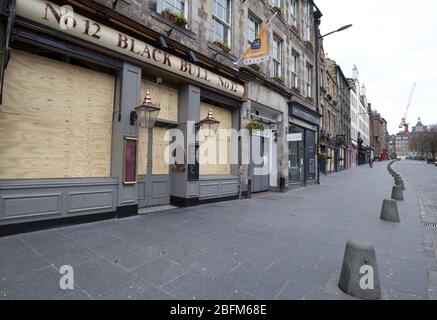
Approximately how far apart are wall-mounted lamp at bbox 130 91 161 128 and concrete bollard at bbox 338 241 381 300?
5147 mm

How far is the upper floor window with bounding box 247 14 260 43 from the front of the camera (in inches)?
424

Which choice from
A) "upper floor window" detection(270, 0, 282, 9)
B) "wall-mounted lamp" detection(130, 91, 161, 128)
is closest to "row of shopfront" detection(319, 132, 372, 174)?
"upper floor window" detection(270, 0, 282, 9)

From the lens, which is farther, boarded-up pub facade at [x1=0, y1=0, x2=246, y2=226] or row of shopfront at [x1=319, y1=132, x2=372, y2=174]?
row of shopfront at [x1=319, y1=132, x2=372, y2=174]

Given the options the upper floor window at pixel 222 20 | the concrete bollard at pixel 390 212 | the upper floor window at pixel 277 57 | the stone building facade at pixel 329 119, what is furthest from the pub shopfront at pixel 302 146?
the stone building facade at pixel 329 119

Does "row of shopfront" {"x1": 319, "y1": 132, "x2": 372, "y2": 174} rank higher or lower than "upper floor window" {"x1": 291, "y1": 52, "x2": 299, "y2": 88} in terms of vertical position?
lower

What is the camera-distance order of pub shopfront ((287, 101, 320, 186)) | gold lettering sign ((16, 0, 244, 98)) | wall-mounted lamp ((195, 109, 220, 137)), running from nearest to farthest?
gold lettering sign ((16, 0, 244, 98)) → wall-mounted lamp ((195, 109, 220, 137)) → pub shopfront ((287, 101, 320, 186))

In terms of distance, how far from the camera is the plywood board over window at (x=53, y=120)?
4672mm

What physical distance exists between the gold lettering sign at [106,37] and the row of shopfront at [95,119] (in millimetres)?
20

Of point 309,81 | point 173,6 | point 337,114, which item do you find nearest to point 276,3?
point 309,81

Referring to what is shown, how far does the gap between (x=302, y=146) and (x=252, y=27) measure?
25.7 feet

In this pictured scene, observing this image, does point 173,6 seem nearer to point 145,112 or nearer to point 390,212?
point 145,112

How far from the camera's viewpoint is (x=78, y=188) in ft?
17.2

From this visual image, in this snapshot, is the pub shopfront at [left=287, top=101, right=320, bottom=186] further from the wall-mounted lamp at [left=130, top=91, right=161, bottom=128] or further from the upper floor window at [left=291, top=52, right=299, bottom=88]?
the wall-mounted lamp at [left=130, top=91, right=161, bottom=128]
